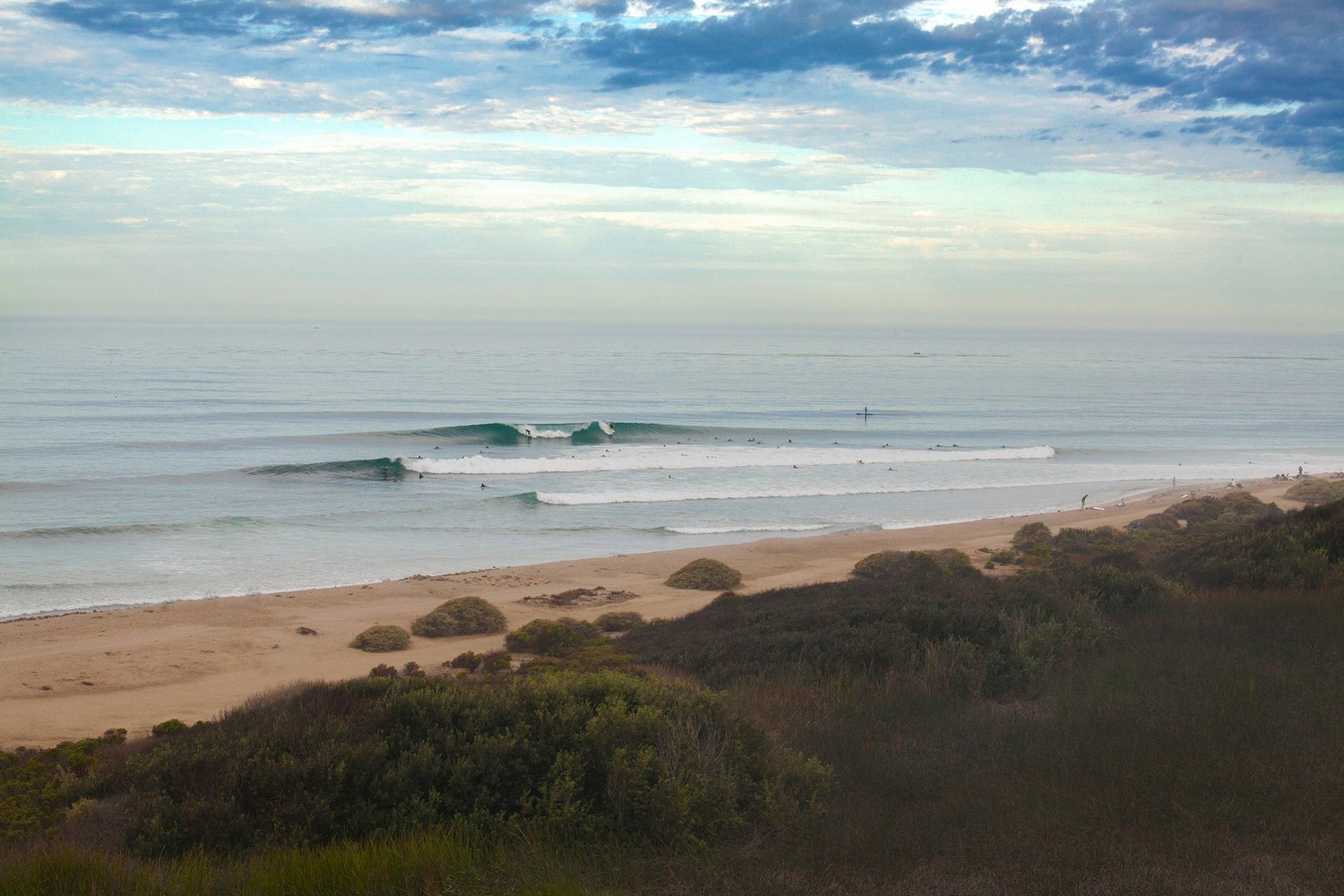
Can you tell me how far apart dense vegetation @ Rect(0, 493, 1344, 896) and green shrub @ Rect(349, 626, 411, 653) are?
5312 mm

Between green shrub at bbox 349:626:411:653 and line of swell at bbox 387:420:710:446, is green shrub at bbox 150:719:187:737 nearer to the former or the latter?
green shrub at bbox 349:626:411:653

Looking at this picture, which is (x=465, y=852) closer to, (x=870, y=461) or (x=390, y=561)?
(x=390, y=561)

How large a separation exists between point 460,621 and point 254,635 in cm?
305

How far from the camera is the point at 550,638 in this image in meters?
12.2

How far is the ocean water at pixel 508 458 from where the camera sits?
73.8 ft

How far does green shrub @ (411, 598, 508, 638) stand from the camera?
14164 mm

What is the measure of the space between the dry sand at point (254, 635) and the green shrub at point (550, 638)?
936 mm

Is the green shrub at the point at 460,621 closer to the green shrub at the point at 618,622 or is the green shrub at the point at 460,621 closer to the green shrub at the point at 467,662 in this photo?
the green shrub at the point at 618,622

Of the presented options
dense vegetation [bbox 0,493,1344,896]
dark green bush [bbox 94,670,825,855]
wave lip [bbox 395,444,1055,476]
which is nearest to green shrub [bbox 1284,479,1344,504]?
wave lip [bbox 395,444,1055,476]

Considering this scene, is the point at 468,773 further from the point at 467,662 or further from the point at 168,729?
the point at 467,662

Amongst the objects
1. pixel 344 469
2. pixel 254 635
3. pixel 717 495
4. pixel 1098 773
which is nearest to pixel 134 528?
pixel 344 469

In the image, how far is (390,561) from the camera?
830 inches

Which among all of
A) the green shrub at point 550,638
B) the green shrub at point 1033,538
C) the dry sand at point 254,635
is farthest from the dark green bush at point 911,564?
the green shrub at point 550,638

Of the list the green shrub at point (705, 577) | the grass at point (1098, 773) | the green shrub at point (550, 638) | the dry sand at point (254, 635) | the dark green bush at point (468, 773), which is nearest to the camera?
the grass at point (1098, 773)
